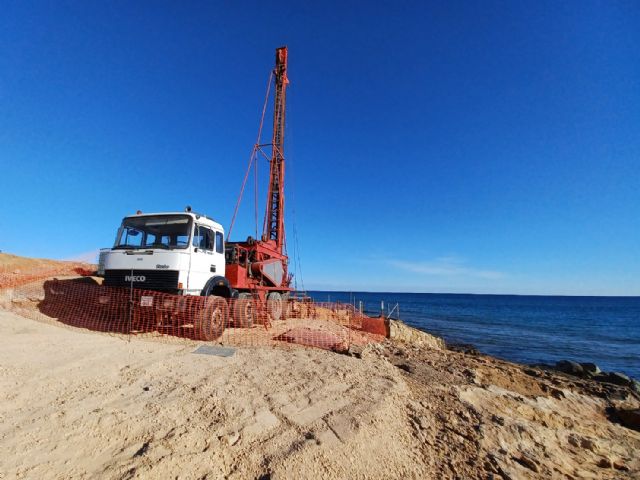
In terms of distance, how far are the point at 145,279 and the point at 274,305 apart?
6.41 m

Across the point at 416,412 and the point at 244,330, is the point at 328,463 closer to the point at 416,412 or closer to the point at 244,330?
the point at 416,412

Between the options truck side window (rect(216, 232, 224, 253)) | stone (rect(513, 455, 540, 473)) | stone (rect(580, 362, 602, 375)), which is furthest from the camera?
stone (rect(580, 362, 602, 375))

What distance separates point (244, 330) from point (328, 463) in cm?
827

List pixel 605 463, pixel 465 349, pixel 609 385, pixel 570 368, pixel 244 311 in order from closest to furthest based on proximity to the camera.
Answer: pixel 605 463 < pixel 244 311 < pixel 609 385 < pixel 570 368 < pixel 465 349

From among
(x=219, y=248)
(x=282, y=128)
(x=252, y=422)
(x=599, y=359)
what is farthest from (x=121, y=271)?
(x=599, y=359)

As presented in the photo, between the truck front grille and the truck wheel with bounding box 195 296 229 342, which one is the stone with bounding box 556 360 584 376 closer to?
the truck wheel with bounding box 195 296 229 342

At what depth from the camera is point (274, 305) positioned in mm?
14125

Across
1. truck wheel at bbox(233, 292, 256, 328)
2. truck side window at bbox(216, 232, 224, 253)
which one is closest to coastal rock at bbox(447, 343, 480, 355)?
truck wheel at bbox(233, 292, 256, 328)

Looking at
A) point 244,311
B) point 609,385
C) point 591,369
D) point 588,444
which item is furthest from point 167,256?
point 591,369

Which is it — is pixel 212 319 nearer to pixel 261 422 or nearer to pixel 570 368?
pixel 261 422

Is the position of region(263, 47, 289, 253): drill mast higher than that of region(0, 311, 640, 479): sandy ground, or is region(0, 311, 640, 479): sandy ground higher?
region(263, 47, 289, 253): drill mast

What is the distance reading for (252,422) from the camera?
13.7 ft

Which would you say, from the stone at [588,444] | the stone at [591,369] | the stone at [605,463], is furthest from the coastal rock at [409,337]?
the stone at [605,463]

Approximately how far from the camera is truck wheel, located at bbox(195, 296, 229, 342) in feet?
28.6
